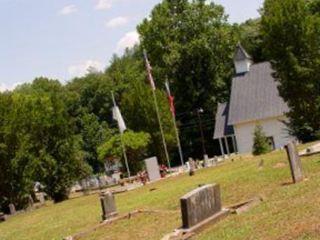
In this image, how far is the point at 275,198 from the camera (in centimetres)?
1622

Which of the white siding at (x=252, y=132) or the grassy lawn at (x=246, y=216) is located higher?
the white siding at (x=252, y=132)

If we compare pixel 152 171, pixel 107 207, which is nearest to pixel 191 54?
pixel 152 171

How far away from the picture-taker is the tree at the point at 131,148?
55.7 metres

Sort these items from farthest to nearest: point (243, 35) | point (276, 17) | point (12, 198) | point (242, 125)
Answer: point (243, 35) < point (242, 125) < point (12, 198) < point (276, 17)

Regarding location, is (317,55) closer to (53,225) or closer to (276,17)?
(276,17)

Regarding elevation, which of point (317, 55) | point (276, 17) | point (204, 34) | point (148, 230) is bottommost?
point (148, 230)

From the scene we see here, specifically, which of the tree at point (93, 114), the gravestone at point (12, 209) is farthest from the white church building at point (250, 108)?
the tree at point (93, 114)

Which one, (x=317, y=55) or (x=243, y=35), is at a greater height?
(x=243, y=35)

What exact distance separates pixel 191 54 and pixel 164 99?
1049cm

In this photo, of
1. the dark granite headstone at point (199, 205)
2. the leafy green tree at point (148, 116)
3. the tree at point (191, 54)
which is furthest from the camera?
the tree at point (191, 54)

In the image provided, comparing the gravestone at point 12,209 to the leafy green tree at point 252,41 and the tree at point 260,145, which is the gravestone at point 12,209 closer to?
the tree at point 260,145

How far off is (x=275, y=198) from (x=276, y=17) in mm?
21600

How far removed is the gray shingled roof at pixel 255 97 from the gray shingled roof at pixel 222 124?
7.76 ft

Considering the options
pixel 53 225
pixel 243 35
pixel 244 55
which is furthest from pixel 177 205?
pixel 243 35
